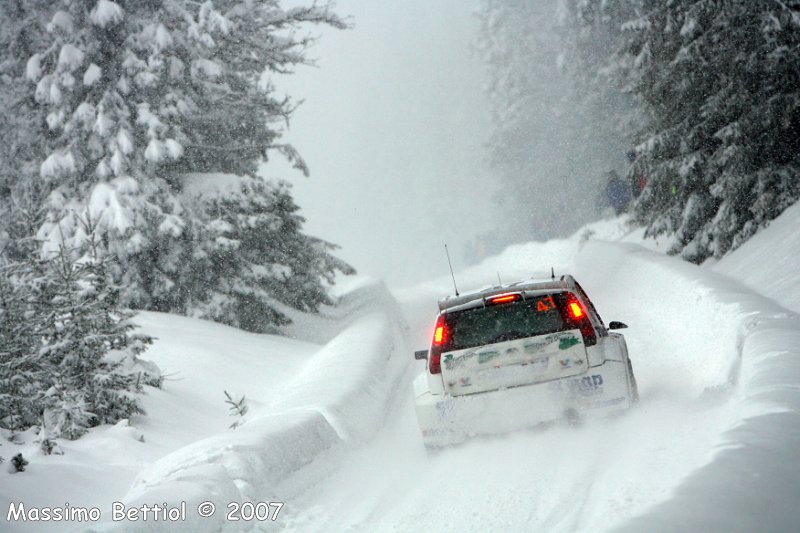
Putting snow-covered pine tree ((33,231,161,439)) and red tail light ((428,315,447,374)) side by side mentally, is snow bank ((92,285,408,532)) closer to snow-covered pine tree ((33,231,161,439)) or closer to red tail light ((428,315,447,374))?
red tail light ((428,315,447,374))

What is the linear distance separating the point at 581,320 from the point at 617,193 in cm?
3523

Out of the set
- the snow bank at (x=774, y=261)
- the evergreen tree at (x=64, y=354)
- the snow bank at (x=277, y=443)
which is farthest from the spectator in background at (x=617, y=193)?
the evergreen tree at (x=64, y=354)

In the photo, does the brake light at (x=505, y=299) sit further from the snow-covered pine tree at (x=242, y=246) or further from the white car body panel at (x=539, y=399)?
the snow-covered pine tree at (x=242, y=246)

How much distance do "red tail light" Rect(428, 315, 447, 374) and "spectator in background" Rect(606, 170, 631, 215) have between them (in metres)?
34.9

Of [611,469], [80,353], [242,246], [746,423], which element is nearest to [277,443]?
[611,469]

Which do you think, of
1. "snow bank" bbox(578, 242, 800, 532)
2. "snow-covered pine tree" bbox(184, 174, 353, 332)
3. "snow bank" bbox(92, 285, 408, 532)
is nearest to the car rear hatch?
"snow bank" bbox(578, 242, 800, 532)

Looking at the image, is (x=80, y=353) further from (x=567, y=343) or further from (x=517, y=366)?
(x=567, y=343)

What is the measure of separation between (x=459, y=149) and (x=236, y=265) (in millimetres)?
103832

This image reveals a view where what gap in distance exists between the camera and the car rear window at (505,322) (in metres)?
7.84

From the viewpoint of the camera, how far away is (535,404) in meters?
7.62

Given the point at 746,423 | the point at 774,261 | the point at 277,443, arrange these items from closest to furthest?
the point at 746,423
the point at 277,443
the point at 774,261

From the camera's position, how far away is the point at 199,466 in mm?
7309

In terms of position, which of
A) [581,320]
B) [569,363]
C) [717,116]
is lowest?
[569,363]

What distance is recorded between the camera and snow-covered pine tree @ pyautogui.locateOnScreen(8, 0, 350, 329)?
1800 centimetres
